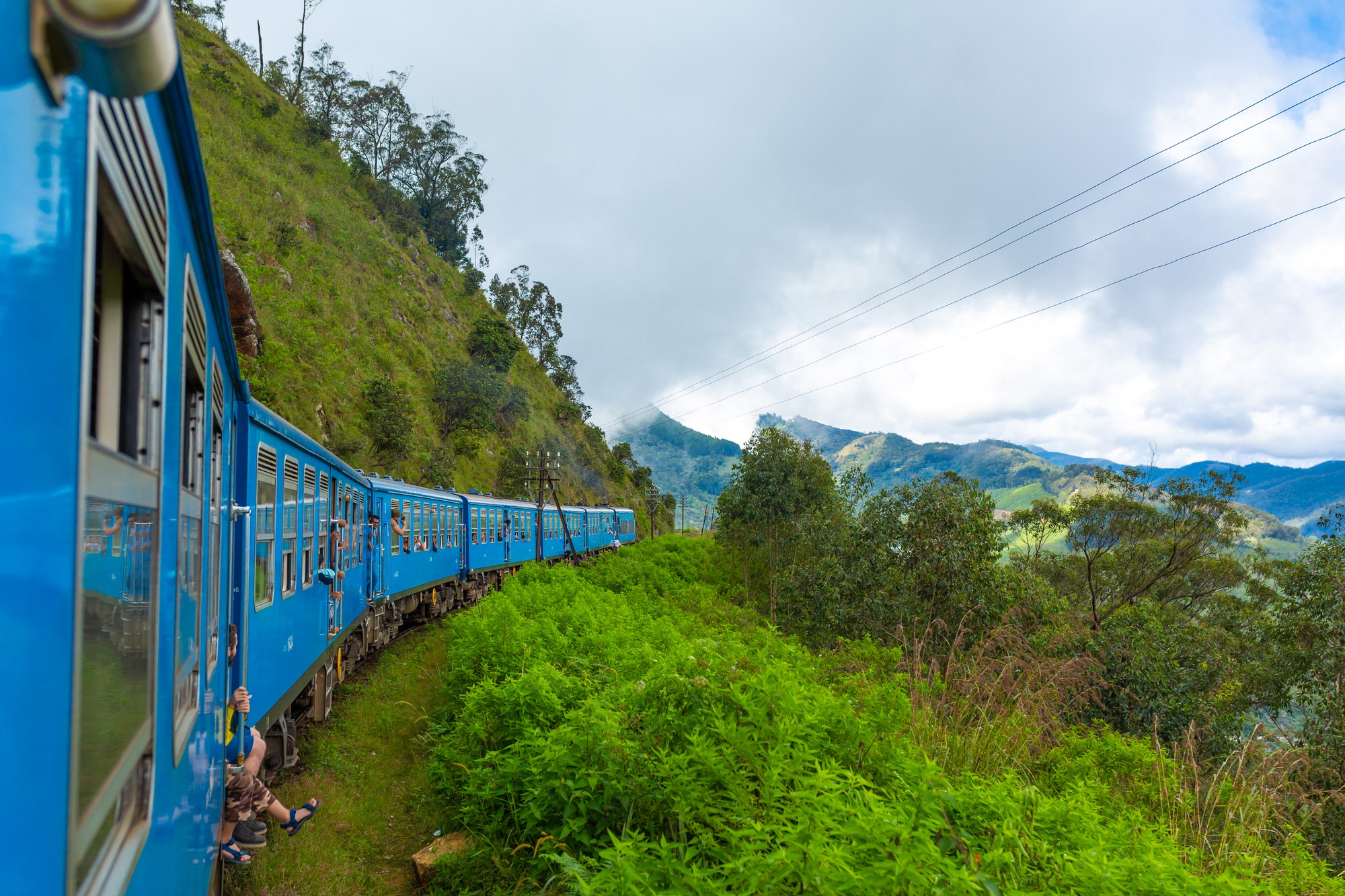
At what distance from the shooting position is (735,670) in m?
4.76

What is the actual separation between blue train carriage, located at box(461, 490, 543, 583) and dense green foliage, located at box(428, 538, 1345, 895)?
10033 millimetres

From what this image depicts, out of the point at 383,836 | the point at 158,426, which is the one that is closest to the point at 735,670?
the point at 383,836

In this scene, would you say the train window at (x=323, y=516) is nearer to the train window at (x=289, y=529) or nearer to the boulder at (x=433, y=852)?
the train window at (x=289, y=529)

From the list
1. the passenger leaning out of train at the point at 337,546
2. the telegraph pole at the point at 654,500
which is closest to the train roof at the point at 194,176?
the passenger leaning out of train at the point at 337,546

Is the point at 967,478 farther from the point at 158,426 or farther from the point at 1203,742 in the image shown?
the point at 158,426

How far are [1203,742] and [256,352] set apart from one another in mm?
21665

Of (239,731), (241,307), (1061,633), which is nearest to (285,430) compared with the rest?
(239,731)

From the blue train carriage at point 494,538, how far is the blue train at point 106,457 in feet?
47.9

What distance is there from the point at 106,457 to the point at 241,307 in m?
18.9

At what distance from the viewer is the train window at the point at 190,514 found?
1.97 meters

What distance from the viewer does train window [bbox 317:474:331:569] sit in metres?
7.07

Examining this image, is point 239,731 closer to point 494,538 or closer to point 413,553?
point 413,553

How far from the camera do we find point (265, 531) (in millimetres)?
5109

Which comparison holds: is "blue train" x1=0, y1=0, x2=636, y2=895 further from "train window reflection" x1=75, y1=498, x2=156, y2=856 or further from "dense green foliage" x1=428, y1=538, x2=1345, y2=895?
"dense green foliage" x1=428, y1=538, x2=1345, y2=895
